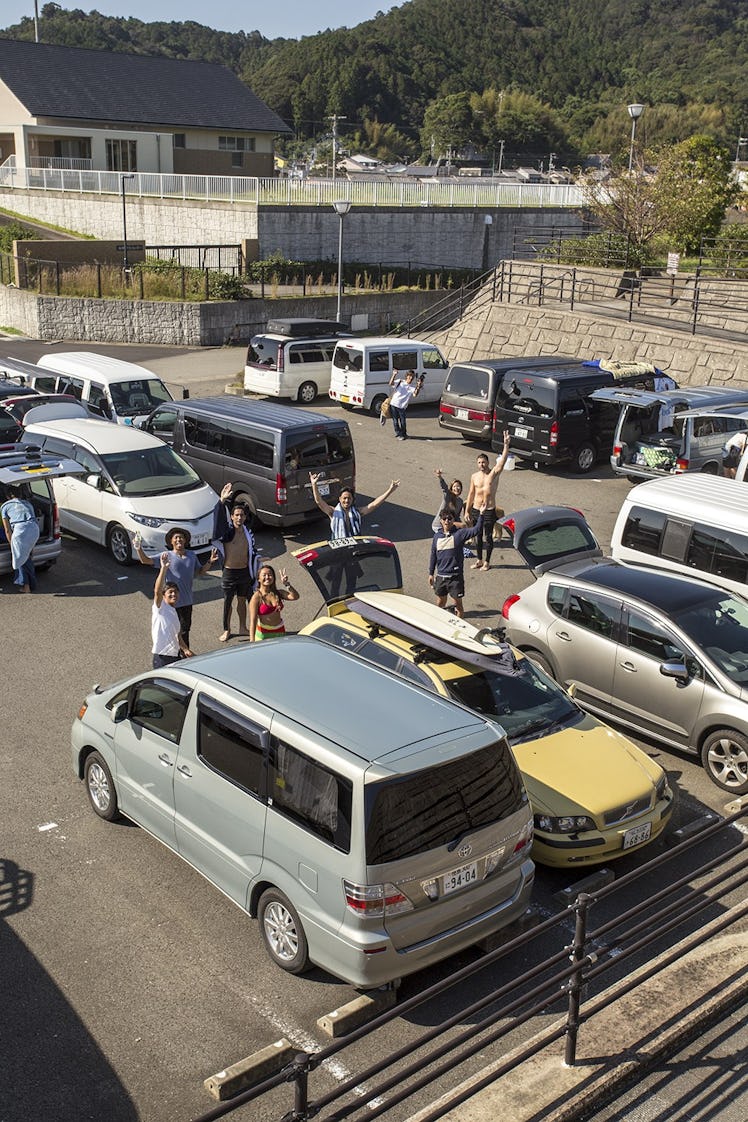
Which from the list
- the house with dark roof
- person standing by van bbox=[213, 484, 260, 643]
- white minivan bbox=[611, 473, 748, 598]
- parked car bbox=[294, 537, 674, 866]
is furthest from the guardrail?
the house with dark roof

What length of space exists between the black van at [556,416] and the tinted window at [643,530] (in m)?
8.11

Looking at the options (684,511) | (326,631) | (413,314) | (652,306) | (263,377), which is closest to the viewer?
(326,631)

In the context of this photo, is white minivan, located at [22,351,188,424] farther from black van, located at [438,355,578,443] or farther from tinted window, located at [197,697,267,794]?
tinted window, located at [197,697,267,794]

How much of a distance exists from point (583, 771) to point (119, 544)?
9062 mm

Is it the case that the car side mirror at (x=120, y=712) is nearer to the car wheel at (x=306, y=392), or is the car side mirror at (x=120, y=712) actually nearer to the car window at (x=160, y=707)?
the car window at (x=160, y=707)

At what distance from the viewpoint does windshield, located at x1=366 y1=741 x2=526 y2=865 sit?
20.0ft

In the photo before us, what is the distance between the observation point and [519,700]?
8.94 m

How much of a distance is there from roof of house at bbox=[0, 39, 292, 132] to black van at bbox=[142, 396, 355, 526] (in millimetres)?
42921

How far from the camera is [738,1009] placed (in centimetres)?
623

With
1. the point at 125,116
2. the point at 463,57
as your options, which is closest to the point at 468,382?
the point at 125,116

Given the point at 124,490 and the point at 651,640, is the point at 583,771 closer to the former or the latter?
the point at 651,640

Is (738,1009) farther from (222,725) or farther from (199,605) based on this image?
(199,605)

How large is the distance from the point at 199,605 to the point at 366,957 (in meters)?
8.62

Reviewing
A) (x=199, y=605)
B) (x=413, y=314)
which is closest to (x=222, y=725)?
(x=199, y=605)
